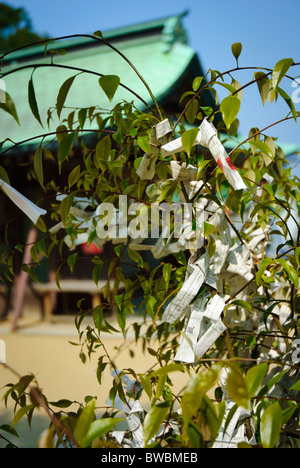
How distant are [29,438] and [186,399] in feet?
4.23

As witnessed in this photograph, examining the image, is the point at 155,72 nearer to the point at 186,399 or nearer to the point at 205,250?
the point at 205,250

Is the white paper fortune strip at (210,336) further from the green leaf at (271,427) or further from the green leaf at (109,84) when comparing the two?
the green leaf at (109,84)

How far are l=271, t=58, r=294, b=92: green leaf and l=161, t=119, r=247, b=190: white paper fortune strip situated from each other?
76 millimetres

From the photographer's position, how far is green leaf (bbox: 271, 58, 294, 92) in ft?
1.28

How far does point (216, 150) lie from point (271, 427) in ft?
0.84

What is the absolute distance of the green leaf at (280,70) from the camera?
391 millimetres

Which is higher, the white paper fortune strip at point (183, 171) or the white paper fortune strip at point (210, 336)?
the white paper fortune strip at point (183, 171)

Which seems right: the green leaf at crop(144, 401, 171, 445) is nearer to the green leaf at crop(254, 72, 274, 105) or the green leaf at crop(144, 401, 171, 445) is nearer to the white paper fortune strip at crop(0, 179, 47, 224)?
the white paper fortune strip at crop(0, 179, 47, 224)

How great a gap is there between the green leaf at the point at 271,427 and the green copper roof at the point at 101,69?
2173 millimetres

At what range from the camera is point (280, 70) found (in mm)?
393

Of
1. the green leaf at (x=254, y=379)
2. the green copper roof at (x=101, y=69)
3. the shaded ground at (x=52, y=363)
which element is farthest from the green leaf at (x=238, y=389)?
the green copper roof at (x=101, y=69)

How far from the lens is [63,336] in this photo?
2.94m
